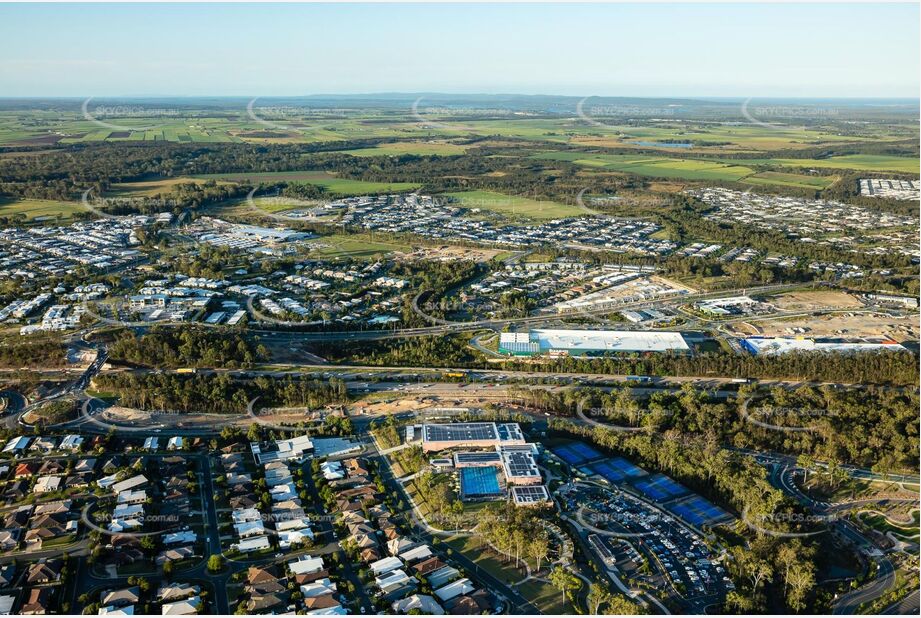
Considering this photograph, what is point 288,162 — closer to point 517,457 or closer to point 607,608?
point 517,457

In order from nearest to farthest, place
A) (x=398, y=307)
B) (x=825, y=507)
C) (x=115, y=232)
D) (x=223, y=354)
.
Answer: (x=825, y=507) < (x=223, y=354) < (x=398, y=307) < (x=115, y=232)

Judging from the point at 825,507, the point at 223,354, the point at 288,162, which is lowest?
the point at 825,507

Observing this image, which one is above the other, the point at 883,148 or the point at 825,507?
the point at 883,148

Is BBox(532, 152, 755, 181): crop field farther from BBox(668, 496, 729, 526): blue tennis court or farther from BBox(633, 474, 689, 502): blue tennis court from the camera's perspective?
BBox(668, 496, 729, 526): blue tennis court

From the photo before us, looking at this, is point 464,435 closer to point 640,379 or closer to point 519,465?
point 519,465

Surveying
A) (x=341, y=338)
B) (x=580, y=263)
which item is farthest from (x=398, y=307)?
(x=580, y=263)

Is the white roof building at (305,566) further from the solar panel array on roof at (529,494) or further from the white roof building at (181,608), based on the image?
the solar panel array on roof at (529,494)
